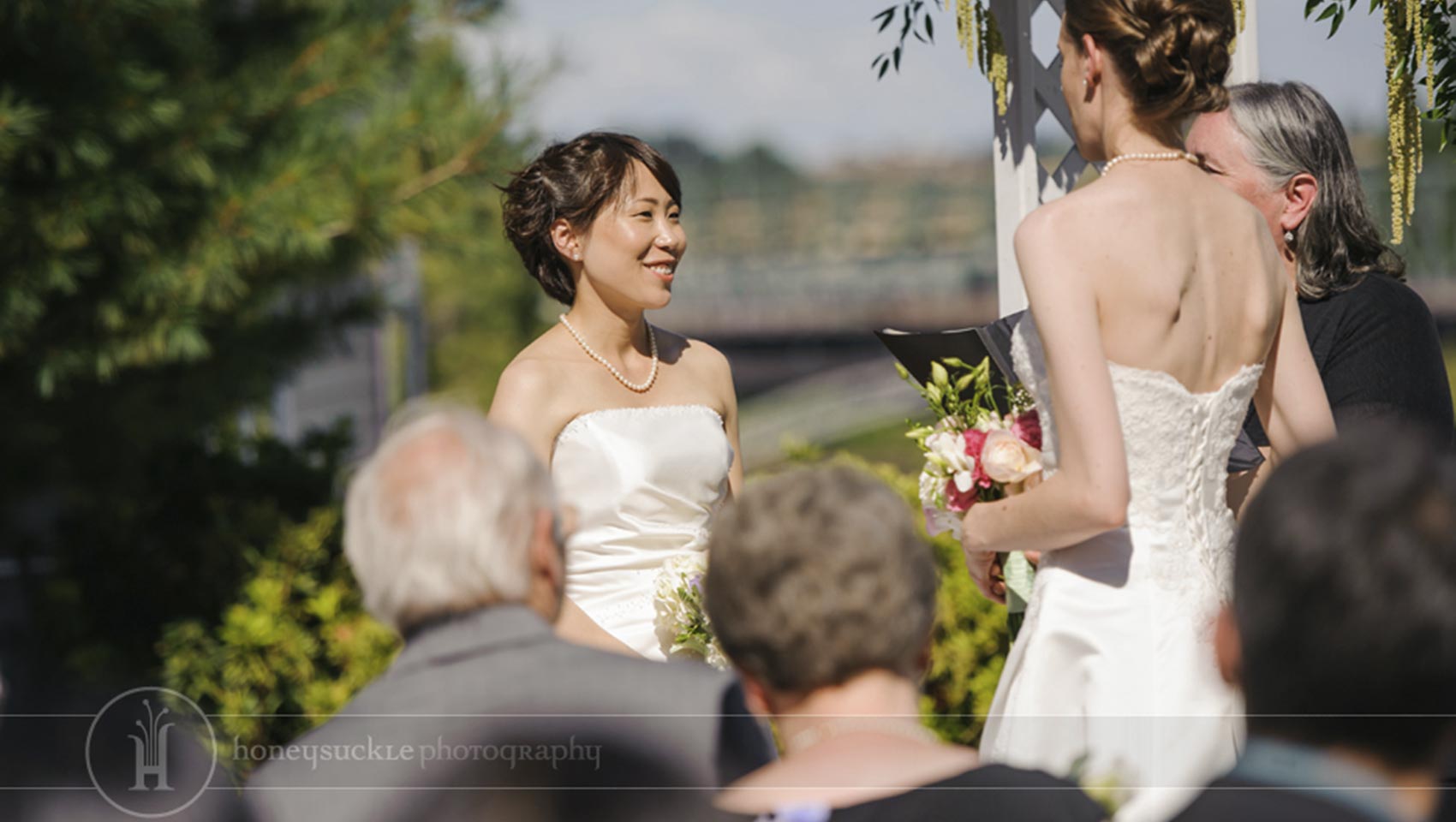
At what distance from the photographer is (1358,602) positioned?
137cm

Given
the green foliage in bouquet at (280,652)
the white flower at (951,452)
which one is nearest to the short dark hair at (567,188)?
the white flower at (951,452)

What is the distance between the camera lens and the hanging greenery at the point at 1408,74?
316 centimetres

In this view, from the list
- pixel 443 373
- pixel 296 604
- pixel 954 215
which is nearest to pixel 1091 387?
pixel 296 604

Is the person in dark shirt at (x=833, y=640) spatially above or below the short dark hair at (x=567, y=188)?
below

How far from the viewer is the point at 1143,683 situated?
101 inches

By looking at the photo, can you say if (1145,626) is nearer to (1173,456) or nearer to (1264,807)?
(1173,456)

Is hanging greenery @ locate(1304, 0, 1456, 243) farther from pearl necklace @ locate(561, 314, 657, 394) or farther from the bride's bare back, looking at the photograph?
pearl necklace @ locate(561, 314, 657, 394)

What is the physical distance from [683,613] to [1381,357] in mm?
1703

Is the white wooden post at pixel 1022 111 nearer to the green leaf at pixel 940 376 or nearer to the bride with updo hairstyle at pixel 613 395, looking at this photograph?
the green leaf at pixel 940 376

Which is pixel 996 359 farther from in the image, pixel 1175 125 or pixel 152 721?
pixel 152 721

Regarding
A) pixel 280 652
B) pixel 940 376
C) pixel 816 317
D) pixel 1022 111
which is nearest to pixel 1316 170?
pixel 1022 111

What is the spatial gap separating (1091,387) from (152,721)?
2053 millimetres

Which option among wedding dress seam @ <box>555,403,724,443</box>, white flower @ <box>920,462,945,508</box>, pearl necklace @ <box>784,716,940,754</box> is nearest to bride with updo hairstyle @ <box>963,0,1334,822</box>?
white flower @ <box>920,462,945,508</box>

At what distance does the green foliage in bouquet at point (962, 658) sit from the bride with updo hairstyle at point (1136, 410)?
3.35 metres
